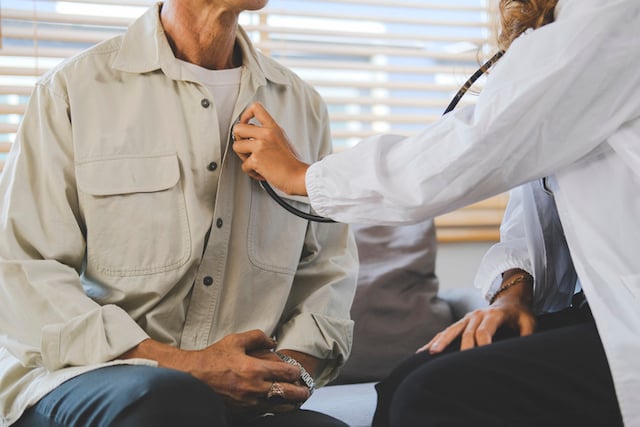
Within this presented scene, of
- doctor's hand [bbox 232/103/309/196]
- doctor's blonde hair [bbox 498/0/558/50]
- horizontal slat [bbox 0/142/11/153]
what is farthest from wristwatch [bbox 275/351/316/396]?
horizontal slat [bbox 0/142/11/153]

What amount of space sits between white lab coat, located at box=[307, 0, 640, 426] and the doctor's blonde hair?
54mm

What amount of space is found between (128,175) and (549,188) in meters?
0.68

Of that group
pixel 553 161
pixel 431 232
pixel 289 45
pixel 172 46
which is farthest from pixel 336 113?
pixel 553 161


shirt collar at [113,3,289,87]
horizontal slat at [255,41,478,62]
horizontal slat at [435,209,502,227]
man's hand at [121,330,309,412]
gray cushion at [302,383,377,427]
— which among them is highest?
shirt collar at [113,3,289,87]

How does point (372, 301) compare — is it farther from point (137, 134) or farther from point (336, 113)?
point (137, 134)

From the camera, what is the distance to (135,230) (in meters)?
1.40

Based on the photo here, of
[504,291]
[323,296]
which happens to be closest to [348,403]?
[323,296]

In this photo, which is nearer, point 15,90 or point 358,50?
point 15,90

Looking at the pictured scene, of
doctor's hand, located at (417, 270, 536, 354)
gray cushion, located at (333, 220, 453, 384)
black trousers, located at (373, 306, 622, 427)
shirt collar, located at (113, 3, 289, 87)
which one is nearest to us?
black trousers, located at (373, 306, 622, 427)

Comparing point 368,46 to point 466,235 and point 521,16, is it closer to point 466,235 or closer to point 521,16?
point 466,235

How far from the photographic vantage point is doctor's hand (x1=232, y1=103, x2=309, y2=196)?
4.27ft

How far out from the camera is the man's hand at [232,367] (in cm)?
125

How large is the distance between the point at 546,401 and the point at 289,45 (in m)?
1.86

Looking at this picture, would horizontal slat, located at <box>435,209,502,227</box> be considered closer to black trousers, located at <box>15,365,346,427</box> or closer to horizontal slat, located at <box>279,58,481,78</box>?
horizontal slat, located at <box>279,58,481,78</box>
